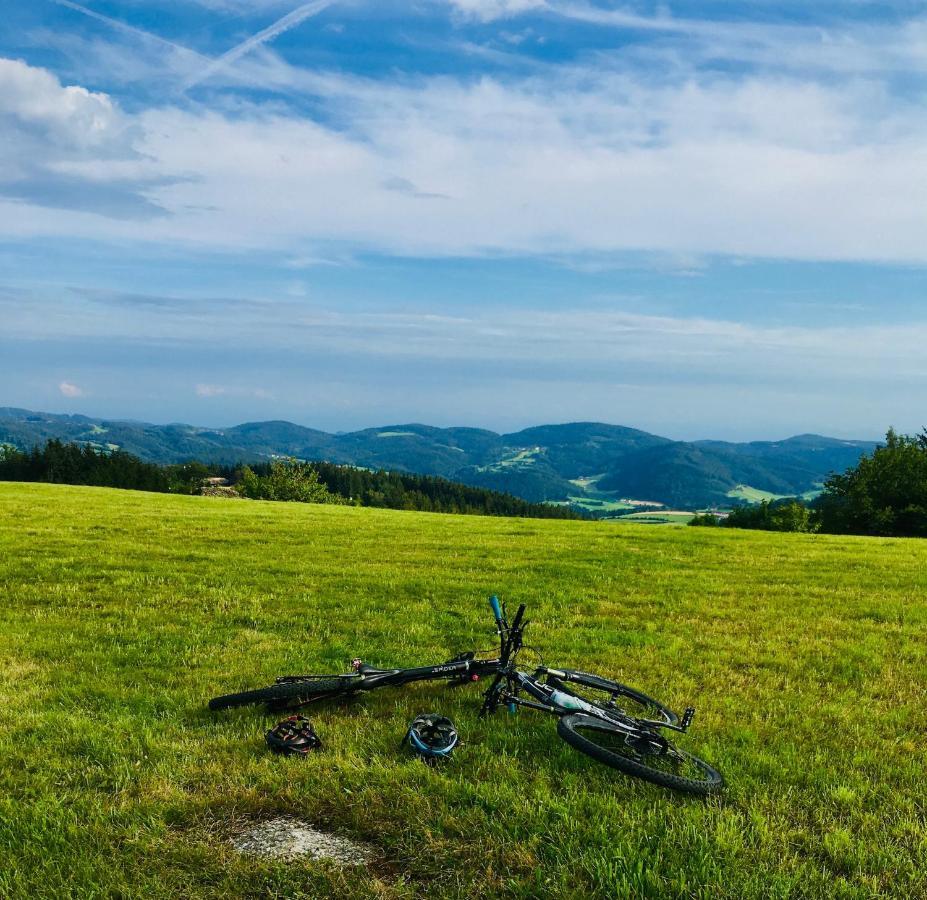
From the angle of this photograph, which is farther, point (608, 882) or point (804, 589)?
point (804, 589)

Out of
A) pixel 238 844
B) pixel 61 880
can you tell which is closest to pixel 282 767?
pixel 238 844

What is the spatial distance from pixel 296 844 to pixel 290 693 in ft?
9.18

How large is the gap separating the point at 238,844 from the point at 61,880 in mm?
1464

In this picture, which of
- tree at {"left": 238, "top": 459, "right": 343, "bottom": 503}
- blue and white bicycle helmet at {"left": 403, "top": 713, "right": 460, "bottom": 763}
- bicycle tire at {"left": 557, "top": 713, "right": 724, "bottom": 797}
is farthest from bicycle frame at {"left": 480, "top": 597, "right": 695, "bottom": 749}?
tree at {"left": 238, "top": 459, "right": 343, "bottom": 503}

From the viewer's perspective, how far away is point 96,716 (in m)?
8.81

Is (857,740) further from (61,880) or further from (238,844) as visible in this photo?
(61,880)

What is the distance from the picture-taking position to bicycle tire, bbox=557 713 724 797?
679 centimetres

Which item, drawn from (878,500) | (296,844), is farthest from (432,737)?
(878,500)

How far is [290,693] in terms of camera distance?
345 inches

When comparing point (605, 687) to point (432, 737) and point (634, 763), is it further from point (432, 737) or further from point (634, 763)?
point (432, 737)

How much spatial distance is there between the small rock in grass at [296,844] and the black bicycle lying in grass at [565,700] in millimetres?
2469

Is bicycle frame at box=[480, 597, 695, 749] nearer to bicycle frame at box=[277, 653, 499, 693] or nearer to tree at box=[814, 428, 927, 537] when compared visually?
bicycle frame at box=[277, 653, 499, 693]

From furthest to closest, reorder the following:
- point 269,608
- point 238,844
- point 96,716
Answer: point 269,608 < point 96,716 < point 238,844

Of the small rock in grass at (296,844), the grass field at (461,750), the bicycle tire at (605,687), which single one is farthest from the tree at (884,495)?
the small rock in grass at (296,844)
